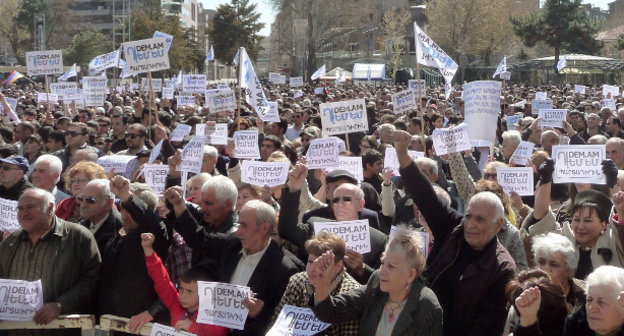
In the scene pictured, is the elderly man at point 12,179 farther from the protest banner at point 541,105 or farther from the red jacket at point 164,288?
the protest banner at point 541,105

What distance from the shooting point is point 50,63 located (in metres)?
18.2

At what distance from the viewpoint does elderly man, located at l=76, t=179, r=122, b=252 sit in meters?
6.35

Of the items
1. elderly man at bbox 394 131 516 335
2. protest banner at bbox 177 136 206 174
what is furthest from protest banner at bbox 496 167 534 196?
protest banner at bbox 177 136 206 174

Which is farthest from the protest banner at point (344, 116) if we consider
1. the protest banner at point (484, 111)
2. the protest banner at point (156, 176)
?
the protest banner at point (156, 176)

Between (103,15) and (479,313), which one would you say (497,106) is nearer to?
(479,313)

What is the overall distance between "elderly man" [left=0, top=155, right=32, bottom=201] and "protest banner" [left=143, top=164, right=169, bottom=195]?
1.10 metres

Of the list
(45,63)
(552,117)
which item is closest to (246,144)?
(552,117)

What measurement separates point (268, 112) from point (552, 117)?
173 inches

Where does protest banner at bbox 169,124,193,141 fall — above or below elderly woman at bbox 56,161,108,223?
above

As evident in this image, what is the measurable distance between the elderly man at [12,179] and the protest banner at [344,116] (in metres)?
4.40

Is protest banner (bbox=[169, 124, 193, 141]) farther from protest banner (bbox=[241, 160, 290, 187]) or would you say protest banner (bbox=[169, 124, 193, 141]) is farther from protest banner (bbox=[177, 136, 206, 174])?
protest banner (bbox=[241, 160, 290, 187])

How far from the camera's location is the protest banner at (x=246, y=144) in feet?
35.0

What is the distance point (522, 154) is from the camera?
33.6ft

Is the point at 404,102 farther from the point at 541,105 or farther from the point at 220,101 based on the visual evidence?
the point at 541,105
